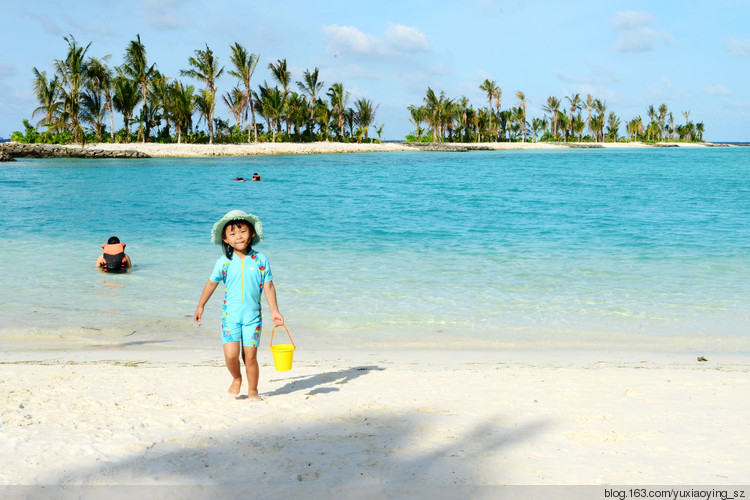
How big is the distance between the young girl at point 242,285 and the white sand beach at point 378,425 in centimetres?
44

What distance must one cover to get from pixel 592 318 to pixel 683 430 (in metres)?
4.36

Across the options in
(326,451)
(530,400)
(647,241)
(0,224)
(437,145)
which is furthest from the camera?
(437,145)

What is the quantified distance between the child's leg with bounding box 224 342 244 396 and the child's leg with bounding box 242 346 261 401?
4cm

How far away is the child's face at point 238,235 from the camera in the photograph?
4359mm

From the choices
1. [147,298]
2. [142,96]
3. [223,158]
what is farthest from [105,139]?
[147,298]

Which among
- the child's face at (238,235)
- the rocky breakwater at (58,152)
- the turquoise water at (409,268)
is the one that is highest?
the rocky breakwater at (58,152)

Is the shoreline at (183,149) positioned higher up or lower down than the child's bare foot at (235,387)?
higher up

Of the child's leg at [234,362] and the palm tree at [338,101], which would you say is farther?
the palm tree at [338,101]

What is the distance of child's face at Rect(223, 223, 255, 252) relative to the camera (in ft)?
14.3

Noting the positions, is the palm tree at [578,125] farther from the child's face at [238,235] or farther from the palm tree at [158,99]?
the child's face at [238,235]

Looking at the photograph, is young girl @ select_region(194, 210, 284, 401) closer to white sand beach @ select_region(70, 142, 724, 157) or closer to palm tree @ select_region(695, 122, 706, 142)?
white sand beach @ select_region(70, 142, 724, 157)

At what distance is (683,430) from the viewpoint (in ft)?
12.3

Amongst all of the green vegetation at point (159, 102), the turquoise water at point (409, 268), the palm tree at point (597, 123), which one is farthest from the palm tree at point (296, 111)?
the palm tree at point (597, 123)

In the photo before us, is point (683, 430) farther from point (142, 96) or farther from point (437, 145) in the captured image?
point (437, 145)
